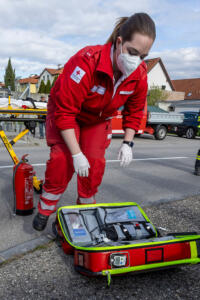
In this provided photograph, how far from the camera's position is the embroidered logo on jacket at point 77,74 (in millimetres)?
2104

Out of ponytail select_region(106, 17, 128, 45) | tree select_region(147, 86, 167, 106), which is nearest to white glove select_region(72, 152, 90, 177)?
ponytail select_region(106, 17, 128, 45)

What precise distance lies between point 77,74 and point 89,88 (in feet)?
0.50

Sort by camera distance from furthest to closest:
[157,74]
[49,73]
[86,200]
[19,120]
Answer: [49,73]
[157,74]
[19,120]
[86,200]

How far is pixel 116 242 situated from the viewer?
2.19m

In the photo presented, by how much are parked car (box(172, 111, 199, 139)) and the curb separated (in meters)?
16.5

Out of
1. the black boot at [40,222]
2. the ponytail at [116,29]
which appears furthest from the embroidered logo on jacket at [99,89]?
the black boot at [40,222]

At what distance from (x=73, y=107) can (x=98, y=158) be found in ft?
2.12

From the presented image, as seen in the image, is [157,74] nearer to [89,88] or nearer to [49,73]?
[49,73]

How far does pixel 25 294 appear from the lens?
1.96 m

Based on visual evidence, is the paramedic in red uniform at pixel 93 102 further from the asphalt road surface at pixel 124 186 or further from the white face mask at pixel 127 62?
the asphalt road surface at pixel 124 186

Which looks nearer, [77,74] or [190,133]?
[77,74]

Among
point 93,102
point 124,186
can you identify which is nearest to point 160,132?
point 124,186

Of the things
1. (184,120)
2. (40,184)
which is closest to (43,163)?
(40,184)

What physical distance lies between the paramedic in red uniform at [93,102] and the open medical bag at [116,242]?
9.7 inches
